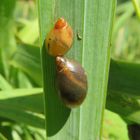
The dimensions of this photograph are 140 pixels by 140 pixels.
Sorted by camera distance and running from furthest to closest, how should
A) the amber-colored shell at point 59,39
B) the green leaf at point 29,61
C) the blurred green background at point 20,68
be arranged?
the green leaf at point 29,61, the blurred green background at point 20,68, the amber-colored shell at point 59,39

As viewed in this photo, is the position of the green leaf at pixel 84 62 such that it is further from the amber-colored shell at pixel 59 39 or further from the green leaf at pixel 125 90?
the green leaf at pixel 125 90

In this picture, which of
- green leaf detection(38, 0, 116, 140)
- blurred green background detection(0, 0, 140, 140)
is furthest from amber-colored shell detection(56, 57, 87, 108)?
blurred green background detection(0, 0, 140, 140)

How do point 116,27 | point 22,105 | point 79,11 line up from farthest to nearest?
point 116,27 → point 22,105 → point 79,11

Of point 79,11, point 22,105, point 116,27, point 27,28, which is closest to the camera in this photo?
point 79,11

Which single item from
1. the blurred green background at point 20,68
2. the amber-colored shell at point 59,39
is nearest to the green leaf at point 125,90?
the blurred green background at point 20,68

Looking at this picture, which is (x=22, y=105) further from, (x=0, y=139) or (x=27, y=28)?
(x=27, y=28)

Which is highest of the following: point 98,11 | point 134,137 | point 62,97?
point 98,11

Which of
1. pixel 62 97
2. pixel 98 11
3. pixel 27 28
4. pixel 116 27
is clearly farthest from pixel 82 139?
pixel 116 27

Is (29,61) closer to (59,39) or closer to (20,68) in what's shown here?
(20,68)

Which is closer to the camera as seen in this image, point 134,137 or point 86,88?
point 86,88
